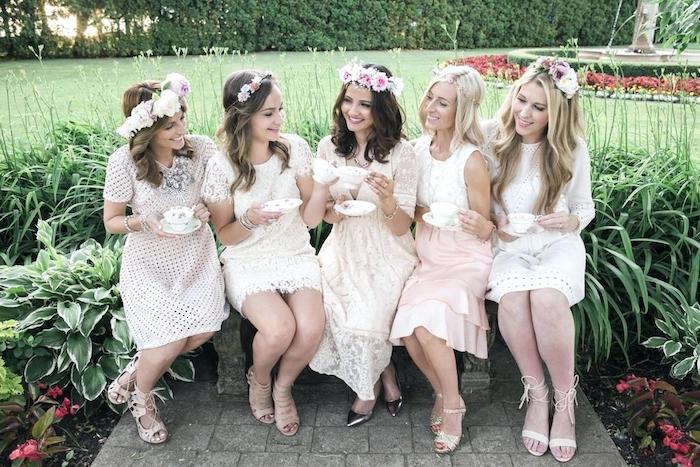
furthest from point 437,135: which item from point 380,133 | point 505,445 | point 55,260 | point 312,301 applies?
point 55,260

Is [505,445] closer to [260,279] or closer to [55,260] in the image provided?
[260,279]

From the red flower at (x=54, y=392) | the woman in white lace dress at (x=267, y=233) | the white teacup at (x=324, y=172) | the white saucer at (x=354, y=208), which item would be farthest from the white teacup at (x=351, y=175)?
the red flower at (x=54, y=392)

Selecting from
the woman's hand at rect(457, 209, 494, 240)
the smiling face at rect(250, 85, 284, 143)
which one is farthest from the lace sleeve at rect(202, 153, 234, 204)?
the woman's hand at rect(457, 209, 494, 240)

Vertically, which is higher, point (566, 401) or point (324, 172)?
point (324, 172)

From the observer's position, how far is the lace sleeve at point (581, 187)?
2.81 m

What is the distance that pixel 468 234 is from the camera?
287cm

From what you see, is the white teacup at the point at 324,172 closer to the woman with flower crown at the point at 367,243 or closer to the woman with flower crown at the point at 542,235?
the woman with flower crown at the point at 367,243

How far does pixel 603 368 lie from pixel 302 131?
94.7 inches

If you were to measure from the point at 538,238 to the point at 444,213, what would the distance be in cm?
59

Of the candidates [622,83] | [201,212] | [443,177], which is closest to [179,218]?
[201,212]

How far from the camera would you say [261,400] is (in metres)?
2.74

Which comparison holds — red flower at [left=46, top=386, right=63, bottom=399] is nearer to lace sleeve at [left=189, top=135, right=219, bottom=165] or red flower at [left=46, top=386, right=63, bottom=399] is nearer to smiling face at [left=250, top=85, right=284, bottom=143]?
lace sleeve at [left=189, top=135, right=219, bottom=165]

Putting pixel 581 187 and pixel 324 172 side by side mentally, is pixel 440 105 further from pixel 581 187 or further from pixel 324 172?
pixel 581 187

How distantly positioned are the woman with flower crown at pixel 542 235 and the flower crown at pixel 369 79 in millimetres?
578
